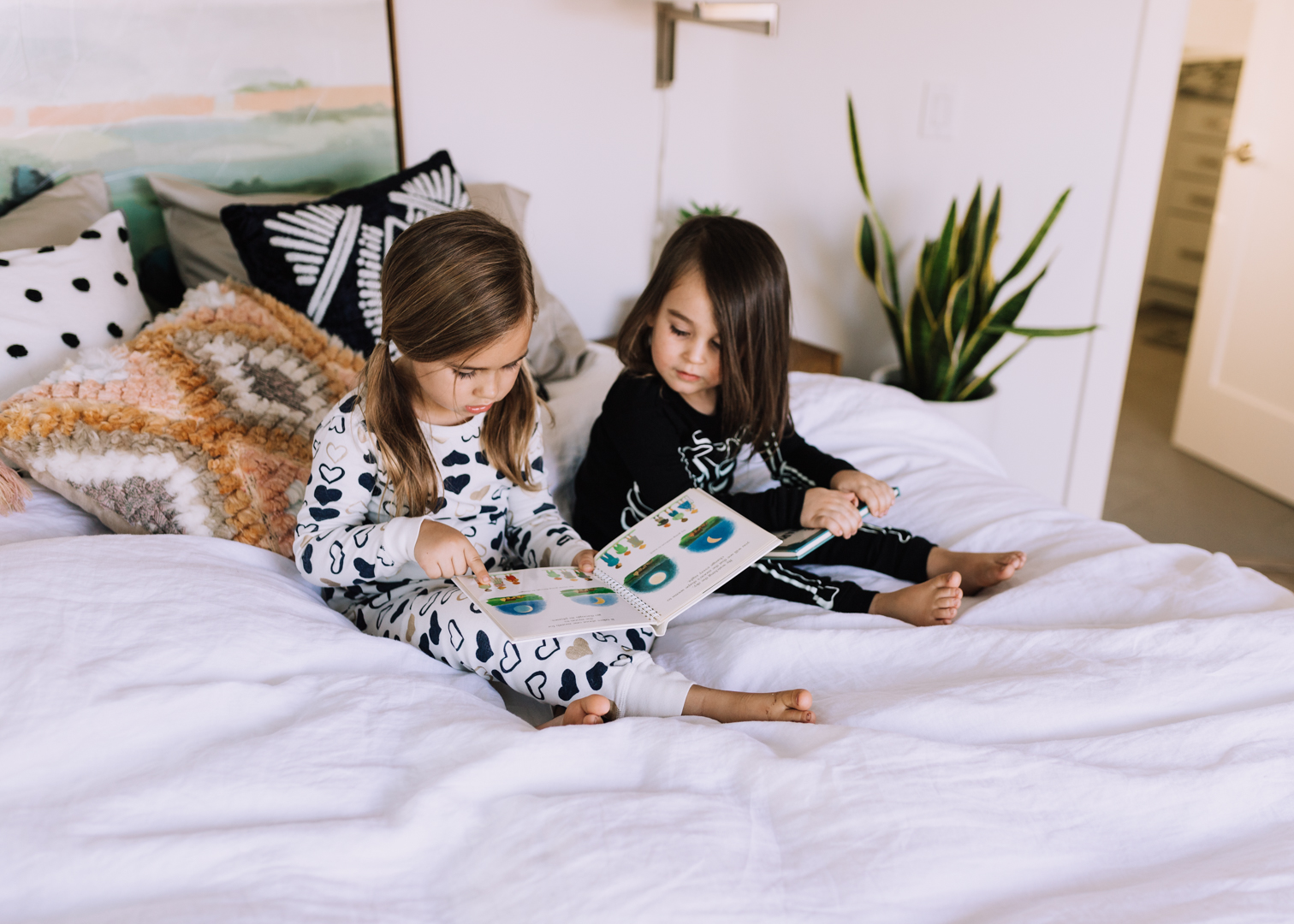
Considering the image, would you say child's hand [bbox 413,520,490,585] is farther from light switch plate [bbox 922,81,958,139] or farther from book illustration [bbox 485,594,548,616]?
light switch plate [bbox 922,81,958,139]

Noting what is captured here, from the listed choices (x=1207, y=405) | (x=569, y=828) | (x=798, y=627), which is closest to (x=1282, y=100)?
(x=1207, y=405)

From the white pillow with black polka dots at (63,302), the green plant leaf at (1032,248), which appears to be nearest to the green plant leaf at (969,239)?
the green plant leaf at (1032,248)

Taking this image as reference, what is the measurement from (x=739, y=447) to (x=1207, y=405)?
235 centimetres

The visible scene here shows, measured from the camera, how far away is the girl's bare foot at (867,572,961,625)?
3.88ft

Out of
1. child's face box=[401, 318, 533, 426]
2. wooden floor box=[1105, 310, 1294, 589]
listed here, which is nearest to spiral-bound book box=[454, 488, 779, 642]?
child's face box=[401, 318, 533, 426]

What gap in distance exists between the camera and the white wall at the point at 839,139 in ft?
6.70

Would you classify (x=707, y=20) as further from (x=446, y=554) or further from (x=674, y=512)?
(x=446, y=554)

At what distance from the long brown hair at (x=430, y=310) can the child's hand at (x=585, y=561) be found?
0.21 metres

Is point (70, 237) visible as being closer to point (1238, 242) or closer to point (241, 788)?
point (241, 788)

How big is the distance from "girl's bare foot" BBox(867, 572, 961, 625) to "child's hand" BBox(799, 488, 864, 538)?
11 cm

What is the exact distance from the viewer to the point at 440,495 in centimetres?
124

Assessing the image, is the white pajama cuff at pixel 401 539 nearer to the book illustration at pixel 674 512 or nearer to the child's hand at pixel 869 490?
the book illustration at pixel 674 512

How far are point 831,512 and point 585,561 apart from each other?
0.35 metres

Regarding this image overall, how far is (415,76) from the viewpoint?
189cm
